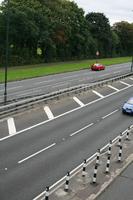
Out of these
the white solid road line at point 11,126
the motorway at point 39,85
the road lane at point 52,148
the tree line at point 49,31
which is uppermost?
the tree line at point 49,31

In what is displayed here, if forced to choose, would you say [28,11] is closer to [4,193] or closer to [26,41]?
[26,41]

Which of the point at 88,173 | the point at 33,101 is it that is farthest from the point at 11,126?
the point at 88,173

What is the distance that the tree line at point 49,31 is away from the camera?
67.0m

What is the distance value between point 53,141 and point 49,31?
55250 millimetres

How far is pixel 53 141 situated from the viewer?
71.2 ft

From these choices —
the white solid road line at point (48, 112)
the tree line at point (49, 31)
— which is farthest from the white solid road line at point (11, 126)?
the tree line at point (49, 31)

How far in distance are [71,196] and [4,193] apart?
8.05ft

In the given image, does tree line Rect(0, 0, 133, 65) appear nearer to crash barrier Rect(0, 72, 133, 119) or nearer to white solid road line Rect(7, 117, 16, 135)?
crash barrier Rect(0, 72, 133, 119)

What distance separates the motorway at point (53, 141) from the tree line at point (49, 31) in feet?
113

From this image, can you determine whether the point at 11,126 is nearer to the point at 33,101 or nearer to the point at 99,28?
the point at 33,101

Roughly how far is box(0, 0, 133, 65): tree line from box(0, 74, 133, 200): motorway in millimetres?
34457

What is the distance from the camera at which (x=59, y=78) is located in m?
52.2

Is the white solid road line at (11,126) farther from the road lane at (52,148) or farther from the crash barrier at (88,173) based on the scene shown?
the crash barrier at (88,173)

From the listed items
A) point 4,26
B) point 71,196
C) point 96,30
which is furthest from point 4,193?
point 96,30
